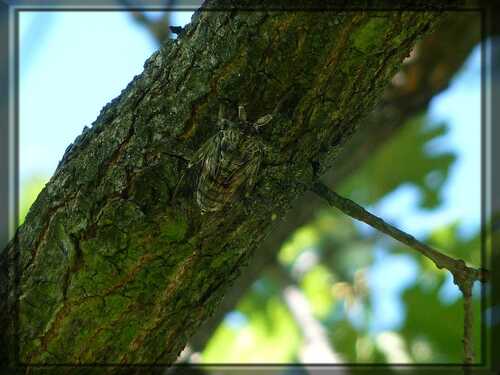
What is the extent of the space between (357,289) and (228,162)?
466 centimetres

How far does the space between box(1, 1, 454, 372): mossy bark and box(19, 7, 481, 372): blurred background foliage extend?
2.00 metres

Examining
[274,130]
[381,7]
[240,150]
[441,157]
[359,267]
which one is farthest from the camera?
[359,267]

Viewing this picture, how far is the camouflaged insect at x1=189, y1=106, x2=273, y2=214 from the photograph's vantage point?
3673mm

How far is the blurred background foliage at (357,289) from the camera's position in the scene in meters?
6.55

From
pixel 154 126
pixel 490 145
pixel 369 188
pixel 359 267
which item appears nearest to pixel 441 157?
pixel 369 188

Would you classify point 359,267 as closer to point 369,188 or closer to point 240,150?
point 369,188

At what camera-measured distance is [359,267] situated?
333 inches

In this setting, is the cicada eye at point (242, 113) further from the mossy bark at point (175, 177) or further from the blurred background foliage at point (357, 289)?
the blurred background foliage at point (357, 289)

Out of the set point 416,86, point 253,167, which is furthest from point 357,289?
point 253,167

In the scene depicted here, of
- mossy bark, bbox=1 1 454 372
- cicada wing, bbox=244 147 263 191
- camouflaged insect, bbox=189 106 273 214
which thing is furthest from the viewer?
cicada wing, bbox=244 147 263 191

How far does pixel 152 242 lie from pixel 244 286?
2521 millimetres

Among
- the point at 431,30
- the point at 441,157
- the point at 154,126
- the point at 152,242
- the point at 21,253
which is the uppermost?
the point at 441,157

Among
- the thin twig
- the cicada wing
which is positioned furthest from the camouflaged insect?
the thin twig

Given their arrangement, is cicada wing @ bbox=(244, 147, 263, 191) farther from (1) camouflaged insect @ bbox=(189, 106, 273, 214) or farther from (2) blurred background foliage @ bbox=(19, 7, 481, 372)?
(2) blurred background foliage @ bbox=(19, 7, 481, 372)
